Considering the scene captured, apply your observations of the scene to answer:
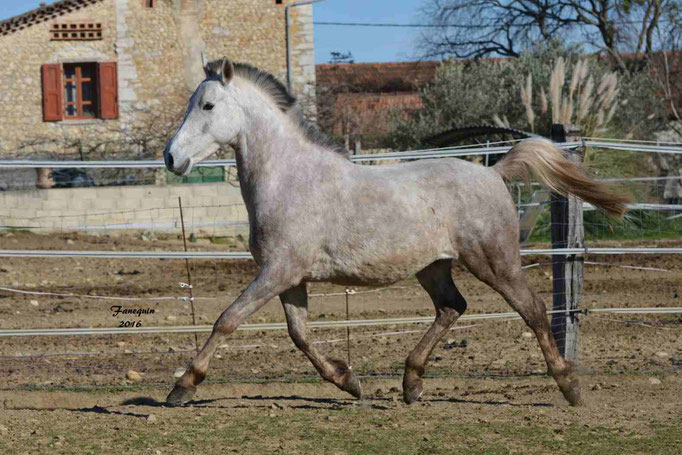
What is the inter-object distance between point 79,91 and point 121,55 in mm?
1517

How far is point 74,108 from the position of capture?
80.0 feet

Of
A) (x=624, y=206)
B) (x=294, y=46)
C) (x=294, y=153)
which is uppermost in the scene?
(x=294, y=46)

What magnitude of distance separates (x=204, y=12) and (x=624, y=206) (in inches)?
767

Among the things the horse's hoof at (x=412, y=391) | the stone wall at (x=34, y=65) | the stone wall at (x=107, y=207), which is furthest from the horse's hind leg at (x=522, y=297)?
the stone wall at (x=34, y=65)

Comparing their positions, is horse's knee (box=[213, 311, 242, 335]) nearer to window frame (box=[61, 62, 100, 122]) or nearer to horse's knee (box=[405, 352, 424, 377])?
horse's knee (box=[405, 352, 424, 377])

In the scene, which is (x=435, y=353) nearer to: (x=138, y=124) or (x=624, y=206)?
(x=624, y=206)

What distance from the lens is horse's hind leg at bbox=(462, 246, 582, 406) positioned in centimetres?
538

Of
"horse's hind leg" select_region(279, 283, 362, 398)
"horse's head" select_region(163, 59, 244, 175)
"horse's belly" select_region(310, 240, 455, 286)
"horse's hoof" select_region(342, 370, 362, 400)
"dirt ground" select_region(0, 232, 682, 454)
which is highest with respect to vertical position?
"horse's head" select_region(163, 59, 244, 175)

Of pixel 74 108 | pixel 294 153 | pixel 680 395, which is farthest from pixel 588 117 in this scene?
pixel 74 108

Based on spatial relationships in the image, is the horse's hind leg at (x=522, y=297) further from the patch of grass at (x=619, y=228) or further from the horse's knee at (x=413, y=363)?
the patch of grass at (x=619, y=228)

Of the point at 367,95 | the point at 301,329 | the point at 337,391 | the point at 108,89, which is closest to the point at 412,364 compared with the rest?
the point at 301,329

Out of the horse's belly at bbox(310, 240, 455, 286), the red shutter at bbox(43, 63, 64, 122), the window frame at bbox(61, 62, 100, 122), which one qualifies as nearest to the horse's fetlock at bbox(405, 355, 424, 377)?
the horse's belly at bbox(310, 240, 455, 286)

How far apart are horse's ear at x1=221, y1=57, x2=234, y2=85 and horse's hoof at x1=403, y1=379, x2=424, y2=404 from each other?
2.11m

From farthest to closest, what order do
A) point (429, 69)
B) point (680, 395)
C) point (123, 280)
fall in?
point (429, 69) < point (123, 280) < point (680, 395)
